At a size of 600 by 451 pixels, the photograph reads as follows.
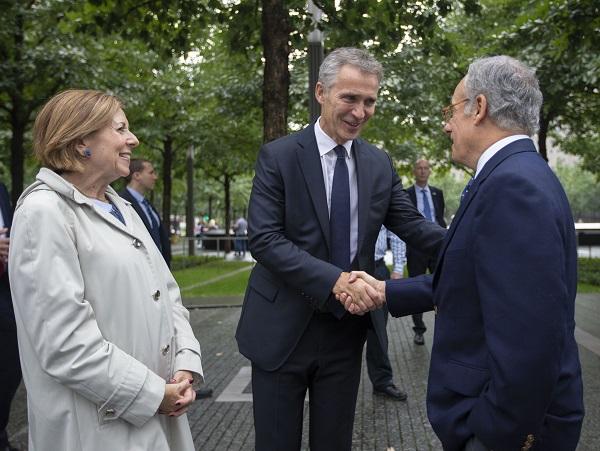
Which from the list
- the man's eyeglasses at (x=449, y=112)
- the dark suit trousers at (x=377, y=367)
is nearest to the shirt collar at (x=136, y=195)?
the dark suit trousers at (x=377, y=367)

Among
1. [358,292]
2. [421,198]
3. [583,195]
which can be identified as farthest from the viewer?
[583,195]

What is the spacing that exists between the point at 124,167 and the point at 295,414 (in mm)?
1332

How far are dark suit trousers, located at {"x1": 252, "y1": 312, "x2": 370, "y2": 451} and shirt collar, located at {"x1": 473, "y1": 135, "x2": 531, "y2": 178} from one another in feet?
3.77

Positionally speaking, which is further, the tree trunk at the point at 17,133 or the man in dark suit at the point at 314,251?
the tree trunk at the point at 17,133

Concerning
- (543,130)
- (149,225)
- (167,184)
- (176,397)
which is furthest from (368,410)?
(167,184)

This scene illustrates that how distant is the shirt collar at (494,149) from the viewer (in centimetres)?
216

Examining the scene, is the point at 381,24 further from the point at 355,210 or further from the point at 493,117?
the point at 493,117

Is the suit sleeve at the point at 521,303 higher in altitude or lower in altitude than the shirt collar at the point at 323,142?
lower

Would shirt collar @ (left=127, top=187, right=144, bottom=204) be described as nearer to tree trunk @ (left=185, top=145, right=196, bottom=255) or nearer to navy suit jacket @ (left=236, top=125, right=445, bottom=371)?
navy suit jacket @ (left=236, top=125, right=445, bottom=371)

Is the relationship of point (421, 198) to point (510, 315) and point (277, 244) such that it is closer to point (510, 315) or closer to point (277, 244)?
point (277, 244)

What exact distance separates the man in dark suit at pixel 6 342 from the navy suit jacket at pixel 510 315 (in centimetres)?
335

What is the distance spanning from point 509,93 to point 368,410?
408 centimetres

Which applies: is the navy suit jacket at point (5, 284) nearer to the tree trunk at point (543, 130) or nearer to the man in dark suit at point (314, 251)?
the man in dark suit at point (314, 251)

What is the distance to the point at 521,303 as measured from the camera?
191 cm
